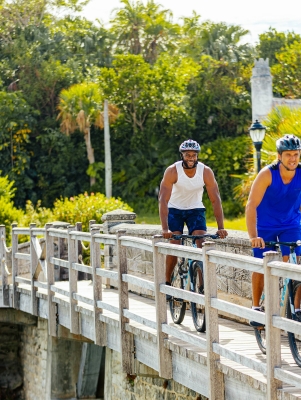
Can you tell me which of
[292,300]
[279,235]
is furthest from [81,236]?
[292,300]

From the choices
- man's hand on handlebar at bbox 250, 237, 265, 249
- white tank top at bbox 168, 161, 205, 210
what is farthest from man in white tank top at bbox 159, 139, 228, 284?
man's hand on handlebar at bbox 250, 237, 265, 249

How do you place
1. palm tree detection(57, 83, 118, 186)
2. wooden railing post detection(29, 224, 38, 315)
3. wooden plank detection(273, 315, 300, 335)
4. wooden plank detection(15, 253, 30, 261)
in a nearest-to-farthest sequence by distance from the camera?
wooden plank detection(273, 315, 300, 335) → wooden railing post detection(29, 224, 38, 315) → wooden plank detection(15, 253, 30, 261) → palm tree detection(57, 83, 118, 186)

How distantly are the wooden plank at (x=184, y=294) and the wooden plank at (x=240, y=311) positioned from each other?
0.29m

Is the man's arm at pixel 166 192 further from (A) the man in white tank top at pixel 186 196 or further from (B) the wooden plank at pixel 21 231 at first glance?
(B) the wooden plank at pixel 21 231

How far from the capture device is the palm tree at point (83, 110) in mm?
40906

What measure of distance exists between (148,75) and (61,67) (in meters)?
4.54

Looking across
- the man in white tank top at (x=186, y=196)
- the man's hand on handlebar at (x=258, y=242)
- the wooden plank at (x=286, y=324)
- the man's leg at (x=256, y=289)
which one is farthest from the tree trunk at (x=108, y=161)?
the wooden plank at (x=286, y=324)

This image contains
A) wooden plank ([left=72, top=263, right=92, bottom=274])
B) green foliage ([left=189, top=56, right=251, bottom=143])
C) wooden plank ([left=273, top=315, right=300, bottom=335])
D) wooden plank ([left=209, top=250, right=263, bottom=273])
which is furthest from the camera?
green foliage ([left=189, top=56, right=251, bottom=143])

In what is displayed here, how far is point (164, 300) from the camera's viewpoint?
8.91 meters

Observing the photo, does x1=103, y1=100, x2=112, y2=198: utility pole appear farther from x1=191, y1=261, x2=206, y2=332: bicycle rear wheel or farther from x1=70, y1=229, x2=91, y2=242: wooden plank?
x1=191, y1=261, x2=206, y2=332: bicycle rear wheel

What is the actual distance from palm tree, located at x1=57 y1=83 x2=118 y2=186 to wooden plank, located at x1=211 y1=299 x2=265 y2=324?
3366 centimetres

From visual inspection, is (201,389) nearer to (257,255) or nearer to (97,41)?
(257,255)

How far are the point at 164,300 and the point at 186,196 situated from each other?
4.62 feet

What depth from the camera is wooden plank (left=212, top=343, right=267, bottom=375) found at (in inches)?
268
